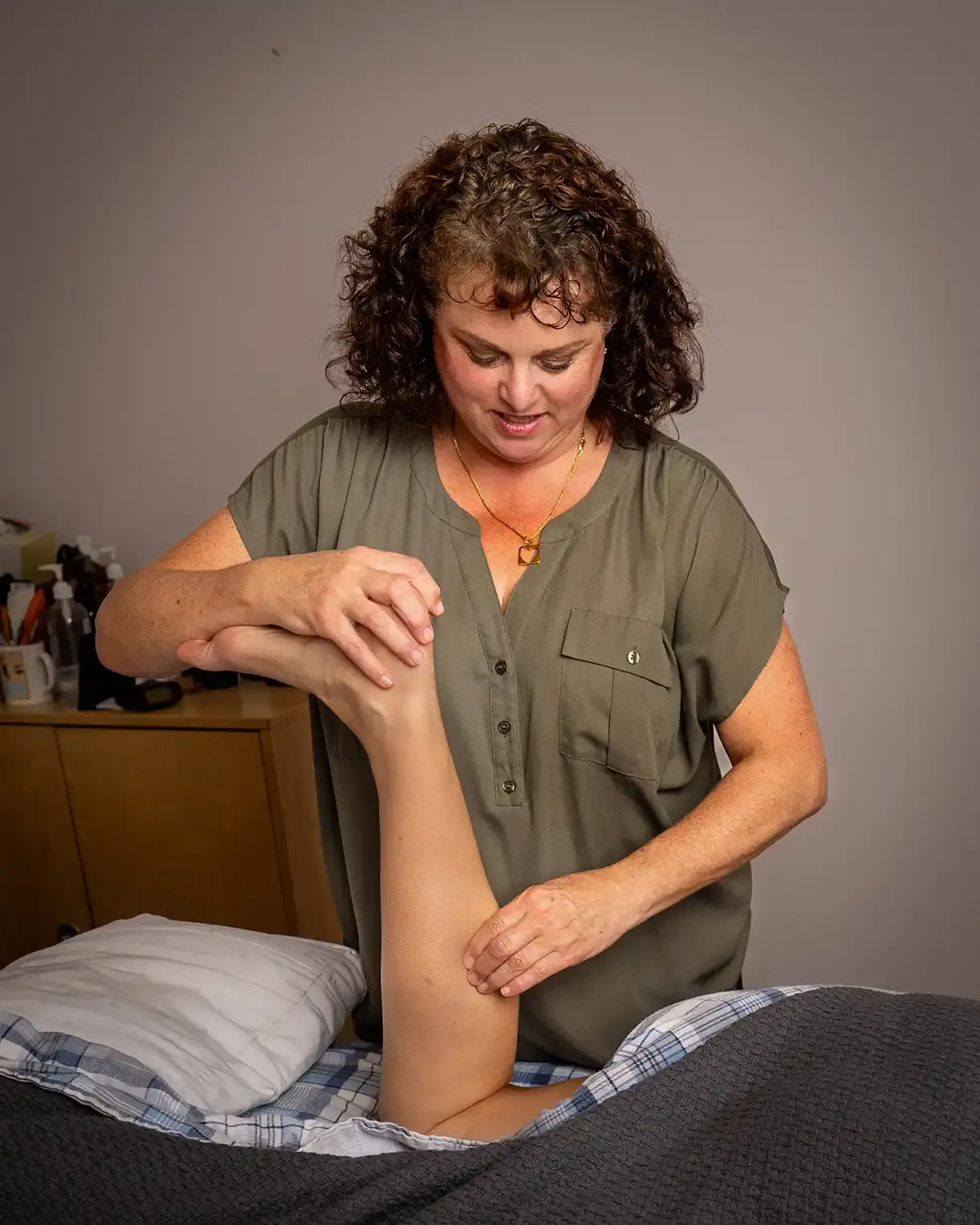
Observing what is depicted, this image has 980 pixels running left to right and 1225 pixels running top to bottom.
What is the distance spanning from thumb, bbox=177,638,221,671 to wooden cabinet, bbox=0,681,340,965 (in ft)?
3.48

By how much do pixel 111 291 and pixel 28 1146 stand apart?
2.25 m

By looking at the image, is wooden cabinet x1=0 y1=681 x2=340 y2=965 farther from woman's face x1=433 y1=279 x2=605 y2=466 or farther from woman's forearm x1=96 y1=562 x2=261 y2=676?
woman's face x1=433 y1=279 x2=605 y2=466

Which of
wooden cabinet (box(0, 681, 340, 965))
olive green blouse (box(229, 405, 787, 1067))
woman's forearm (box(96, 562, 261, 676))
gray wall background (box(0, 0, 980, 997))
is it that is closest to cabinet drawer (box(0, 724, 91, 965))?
wooden cabinet (box(0, 681, 340, 965))

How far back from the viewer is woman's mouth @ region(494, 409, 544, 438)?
4.67ft

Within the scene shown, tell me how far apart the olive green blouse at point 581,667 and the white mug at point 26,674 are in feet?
4.62

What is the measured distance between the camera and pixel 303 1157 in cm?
109

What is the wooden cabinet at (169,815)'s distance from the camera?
8.42 feet

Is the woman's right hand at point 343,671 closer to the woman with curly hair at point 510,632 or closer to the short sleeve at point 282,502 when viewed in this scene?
the woman with curly hair at point 510,632

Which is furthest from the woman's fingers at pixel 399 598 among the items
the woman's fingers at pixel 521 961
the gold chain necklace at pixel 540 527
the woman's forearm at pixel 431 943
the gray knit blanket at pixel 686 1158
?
the gray knit blanket at pixel 686 1158

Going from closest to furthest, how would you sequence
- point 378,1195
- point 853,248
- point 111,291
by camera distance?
1. point 378,1195
2. point 853,248
3. point 111,291

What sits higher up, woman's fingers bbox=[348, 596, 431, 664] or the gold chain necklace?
the gold chain necklace

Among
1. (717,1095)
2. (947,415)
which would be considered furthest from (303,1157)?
(947,415)

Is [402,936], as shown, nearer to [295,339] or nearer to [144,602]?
[144,602]

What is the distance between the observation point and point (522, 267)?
131cm
